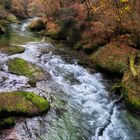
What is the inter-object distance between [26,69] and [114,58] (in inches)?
265

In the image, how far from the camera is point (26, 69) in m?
18.7

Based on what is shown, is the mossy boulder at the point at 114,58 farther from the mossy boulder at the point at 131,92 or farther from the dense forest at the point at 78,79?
the mossy boulder at the point at 131,92

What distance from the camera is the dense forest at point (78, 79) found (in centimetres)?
1238

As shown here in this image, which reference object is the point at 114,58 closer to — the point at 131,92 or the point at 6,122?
the point at 131,92

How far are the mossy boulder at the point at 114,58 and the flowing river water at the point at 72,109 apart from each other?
1.03m

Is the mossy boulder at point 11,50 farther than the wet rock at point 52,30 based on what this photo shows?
No

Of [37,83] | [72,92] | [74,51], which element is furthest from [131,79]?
[74,51]

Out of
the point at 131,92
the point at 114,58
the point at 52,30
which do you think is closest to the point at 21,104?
the point at 131,92

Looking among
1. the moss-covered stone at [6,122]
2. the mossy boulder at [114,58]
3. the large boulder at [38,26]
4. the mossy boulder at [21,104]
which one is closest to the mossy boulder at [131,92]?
the mossy boulder at [114,58]

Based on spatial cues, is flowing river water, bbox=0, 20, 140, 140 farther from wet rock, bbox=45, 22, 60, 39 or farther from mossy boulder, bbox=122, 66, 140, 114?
wet rock, bbox=45, 22, 60, 39

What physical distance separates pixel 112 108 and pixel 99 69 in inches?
246

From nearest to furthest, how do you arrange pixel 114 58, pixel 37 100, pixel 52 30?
pixel 37 100
pixel 114 58
pixel 52 30

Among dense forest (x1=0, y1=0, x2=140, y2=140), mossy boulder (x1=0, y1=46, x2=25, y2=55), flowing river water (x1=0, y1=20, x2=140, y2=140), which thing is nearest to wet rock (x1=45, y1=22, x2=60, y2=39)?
dense forest (x1=0, y1=0, x2=140, y2=140)

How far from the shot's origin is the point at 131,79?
16.1 m
